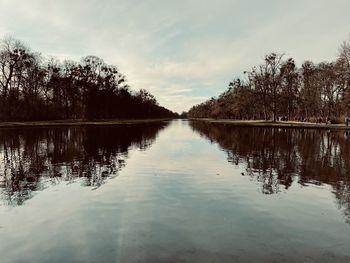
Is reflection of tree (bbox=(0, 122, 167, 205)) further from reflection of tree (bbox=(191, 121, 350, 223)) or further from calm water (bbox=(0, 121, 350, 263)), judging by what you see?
reflection of tree (bbox=(191, 121, 350, 223))

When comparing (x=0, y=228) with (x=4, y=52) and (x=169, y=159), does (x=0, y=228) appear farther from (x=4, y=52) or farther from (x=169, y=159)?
(x=4, y=52)

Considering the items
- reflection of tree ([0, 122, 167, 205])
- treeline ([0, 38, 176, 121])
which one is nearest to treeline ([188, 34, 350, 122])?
treeline ([0, 38, 176, 121])

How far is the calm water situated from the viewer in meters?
7.60

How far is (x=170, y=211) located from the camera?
1068cm

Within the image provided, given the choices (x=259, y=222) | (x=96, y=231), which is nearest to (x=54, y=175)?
(x=96, y=231)

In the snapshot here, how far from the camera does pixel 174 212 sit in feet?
34.7

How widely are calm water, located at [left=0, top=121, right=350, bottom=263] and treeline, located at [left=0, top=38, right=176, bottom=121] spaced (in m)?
63.6

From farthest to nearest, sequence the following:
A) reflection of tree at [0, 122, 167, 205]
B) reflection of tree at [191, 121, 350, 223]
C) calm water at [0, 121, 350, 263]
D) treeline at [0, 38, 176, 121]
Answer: treeline at [0, 38, 176, 121] → reflection of tree at [191, 121, 350, 223] → reflection of tree at [0, 122, 167, 205] → calm water at [0, 121, 350, 263]

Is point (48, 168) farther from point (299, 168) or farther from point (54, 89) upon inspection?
point (54, 89)

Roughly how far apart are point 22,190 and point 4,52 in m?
73.4

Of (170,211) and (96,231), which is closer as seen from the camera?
(96,231)

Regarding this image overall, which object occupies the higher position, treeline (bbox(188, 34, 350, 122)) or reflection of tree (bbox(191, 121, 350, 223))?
treeline (bbox(188, 34, 350, 122))

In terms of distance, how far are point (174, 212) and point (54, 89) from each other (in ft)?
286

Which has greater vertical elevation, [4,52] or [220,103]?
[4,52]
